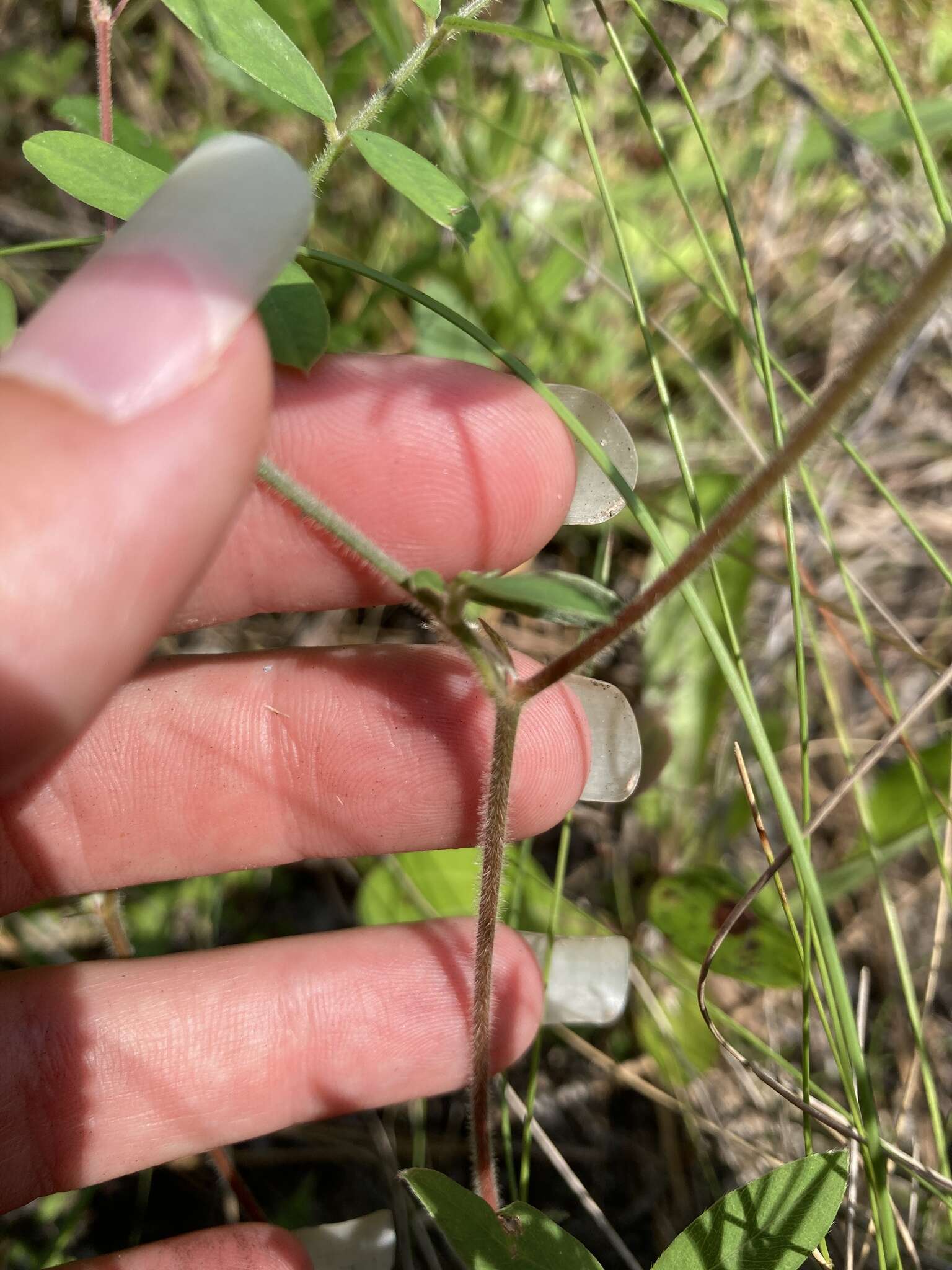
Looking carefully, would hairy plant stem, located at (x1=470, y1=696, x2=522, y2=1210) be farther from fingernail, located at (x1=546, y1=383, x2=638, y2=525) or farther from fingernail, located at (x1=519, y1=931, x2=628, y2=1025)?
fingernail, located at (x1=546, y1=383, x2=638, y2=525)

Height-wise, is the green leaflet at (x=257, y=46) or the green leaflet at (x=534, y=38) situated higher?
the green leaflet at (x=534, y=38)

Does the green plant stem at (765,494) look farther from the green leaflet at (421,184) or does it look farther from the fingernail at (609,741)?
the fingernail at (609,741)

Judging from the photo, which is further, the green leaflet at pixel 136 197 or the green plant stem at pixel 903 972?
the green plant stem at pixel 903 972

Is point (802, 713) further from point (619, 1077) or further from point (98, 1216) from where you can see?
point (98, 1216)

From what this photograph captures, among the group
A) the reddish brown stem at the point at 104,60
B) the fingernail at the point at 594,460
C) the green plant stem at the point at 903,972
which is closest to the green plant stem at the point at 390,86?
the reddish brown stem at the point at 104,60

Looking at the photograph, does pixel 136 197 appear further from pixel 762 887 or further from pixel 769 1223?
pixel 769 1223

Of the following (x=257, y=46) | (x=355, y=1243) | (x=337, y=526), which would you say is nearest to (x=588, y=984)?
(x=355, y=1243)

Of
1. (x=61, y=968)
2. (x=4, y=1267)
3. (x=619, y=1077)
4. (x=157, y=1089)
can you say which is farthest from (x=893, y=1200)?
(x=4, y=1267)
